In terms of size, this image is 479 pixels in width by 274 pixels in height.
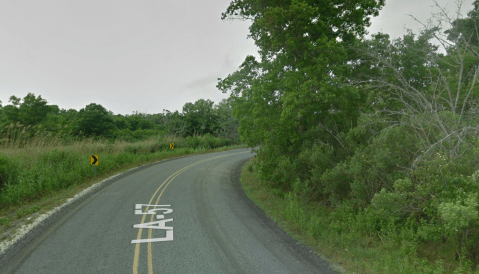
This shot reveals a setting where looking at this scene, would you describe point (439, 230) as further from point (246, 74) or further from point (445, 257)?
point (246, 74)

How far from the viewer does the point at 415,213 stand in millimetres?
6387

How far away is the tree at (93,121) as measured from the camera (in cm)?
3722

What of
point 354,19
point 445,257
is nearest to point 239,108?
point 354,19

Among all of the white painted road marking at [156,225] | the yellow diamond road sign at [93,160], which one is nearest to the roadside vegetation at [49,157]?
the yellow diamond road sign at [93,160]

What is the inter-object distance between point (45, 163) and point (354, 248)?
15.4m

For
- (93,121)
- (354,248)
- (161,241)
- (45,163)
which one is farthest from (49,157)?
(93,121)

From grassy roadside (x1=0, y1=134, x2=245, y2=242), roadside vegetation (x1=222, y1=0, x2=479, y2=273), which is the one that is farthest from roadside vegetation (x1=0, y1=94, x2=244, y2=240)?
roadside vegetation (x1=222, y1=0, x2=479, y2=273)

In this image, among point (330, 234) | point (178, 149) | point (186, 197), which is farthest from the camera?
point (178, 149)

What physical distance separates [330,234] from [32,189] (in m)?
12.5

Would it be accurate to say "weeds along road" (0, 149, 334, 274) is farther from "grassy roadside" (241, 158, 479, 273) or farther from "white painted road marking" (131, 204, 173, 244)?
"grassy roadside" (241, 158, 479, 273)

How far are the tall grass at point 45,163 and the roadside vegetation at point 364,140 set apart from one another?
9.74 meters

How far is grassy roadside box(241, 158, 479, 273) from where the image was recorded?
542 cm

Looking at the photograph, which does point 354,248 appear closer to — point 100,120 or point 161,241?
point 161,241

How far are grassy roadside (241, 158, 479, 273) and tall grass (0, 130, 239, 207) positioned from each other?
34.7ft
